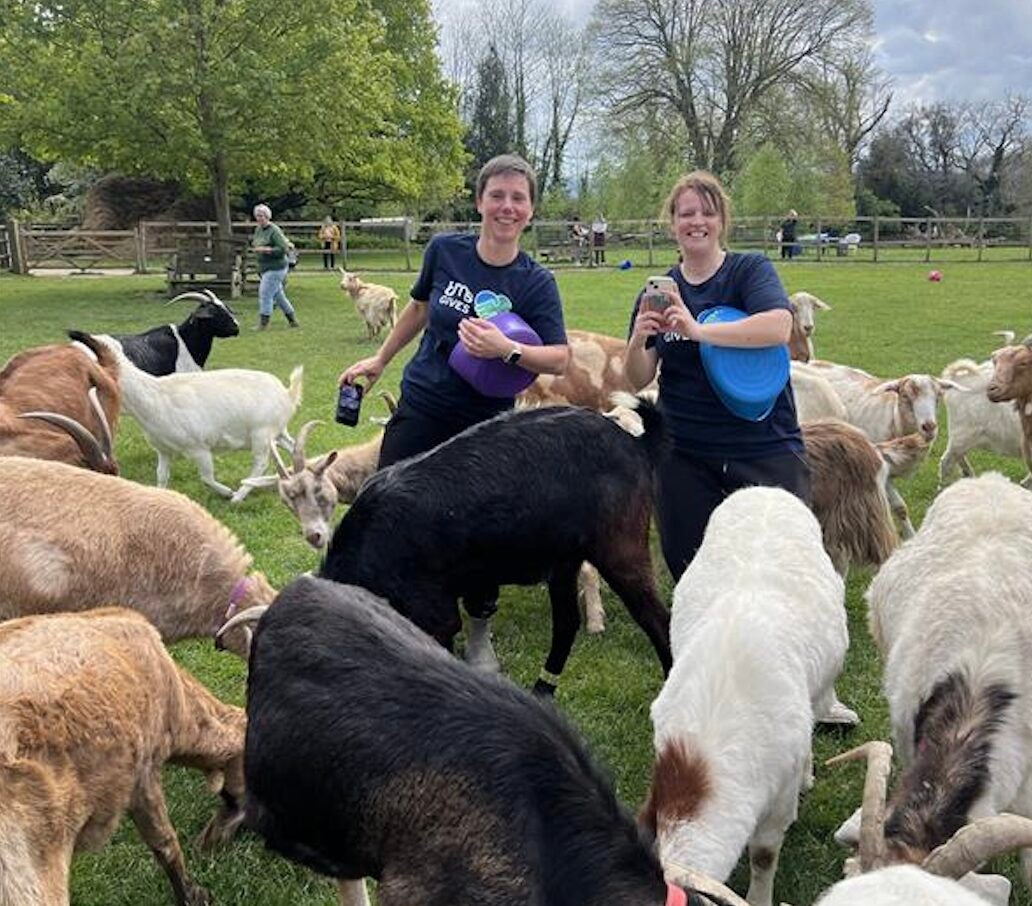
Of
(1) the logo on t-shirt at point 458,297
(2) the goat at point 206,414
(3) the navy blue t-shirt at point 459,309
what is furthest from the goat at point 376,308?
(1) the logo on t-shirt at point 458,297

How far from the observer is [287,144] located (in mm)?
21250

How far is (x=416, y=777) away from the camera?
2.27 meters

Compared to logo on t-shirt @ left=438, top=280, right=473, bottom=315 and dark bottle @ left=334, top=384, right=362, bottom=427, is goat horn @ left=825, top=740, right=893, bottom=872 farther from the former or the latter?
dark bottle @ left=334, top=384, right=362, bottom=427

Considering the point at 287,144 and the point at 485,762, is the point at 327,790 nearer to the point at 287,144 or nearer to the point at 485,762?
the point at 485,762

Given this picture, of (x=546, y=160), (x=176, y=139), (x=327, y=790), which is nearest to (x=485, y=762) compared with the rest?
(x=327, y=790)

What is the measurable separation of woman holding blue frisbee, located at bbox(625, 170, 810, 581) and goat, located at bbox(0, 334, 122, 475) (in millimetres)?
3212

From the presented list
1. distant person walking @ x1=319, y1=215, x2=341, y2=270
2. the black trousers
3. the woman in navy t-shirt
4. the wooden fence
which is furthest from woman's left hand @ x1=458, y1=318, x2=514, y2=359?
distant person walking @ x1=319, y1=215, x2=341, y2=270

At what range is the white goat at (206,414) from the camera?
7.70 m

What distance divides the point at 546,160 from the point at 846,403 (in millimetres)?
52207

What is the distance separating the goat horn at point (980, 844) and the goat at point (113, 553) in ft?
9.30

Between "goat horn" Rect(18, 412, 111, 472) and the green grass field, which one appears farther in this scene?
"goat horn" Rect(18, 412, 111, 472)

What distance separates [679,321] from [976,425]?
16.8 ft

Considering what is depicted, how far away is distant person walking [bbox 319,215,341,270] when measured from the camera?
97.4 feet

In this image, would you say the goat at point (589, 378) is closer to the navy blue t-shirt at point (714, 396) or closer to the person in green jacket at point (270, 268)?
the navy blue t-shirt at point (714, 396)
